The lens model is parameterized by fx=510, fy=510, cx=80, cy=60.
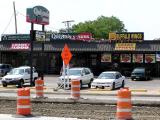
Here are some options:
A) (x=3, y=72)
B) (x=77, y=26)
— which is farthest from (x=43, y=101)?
(x=77, y=26)

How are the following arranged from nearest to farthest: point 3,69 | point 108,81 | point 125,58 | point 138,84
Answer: point 108,81 → point 138,84 → point 3,69 → point 125,58

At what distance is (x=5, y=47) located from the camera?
66.2m

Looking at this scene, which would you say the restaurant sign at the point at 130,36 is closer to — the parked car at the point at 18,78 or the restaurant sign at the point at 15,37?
the restaurant sign at the point at 15,37

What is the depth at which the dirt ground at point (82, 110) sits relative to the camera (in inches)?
676

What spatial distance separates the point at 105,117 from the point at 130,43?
43863 millimetres

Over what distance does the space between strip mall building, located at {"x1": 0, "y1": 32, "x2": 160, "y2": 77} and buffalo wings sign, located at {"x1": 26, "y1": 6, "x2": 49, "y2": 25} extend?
49.8ft

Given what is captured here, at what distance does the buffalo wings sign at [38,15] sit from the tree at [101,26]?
85485mm

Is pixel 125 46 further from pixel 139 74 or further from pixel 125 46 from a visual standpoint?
pixel 139 74

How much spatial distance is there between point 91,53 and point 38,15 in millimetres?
22978

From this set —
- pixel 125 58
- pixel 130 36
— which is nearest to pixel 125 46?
pixel 130 36

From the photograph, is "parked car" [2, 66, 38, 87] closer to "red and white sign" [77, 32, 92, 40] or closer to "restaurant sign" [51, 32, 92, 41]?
"red and white sign" [77, 32, 92, 40]

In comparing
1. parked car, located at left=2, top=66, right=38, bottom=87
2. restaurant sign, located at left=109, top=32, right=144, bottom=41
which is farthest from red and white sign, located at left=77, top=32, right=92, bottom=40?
parked car, located at left=2, top=66, right=38, bottom=87

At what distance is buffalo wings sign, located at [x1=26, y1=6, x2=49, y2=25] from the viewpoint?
133 ft

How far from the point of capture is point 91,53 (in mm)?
64062
